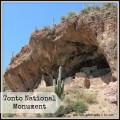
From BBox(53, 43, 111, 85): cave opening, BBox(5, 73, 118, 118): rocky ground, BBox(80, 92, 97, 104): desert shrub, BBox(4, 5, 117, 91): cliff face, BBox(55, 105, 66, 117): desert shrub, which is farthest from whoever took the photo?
BBox(53, 43, 111, 85): cave opening

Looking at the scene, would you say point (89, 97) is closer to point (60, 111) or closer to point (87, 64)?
point (60, 111)

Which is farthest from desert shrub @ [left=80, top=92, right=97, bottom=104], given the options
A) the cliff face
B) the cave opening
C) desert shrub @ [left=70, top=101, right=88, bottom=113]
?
the cave opening

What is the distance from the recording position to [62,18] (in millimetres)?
20547

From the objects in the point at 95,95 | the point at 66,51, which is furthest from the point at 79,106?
the point at 66,51

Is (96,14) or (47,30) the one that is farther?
(47,30)

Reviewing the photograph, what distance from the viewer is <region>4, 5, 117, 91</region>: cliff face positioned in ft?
58.6

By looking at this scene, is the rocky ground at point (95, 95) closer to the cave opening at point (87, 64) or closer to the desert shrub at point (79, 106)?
the desert shrub at point (79, 106)

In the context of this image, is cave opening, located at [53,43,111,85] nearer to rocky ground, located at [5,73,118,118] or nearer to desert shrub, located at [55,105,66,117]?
rocky ground, located at [5,73,118,118]

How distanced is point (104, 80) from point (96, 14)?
397 centimetres

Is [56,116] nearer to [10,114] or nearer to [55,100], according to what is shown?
[55,100]

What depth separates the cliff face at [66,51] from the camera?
58.6 ft

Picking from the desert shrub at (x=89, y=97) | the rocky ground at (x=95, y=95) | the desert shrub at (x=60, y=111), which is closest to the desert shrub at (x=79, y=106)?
the rocky ground at (x=95, y=95)

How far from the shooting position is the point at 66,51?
71.1 ft

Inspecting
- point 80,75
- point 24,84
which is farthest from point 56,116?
point 24,84
